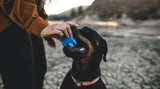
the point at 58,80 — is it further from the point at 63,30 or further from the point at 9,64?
the point at 63,30

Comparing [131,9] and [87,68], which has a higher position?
[87,68]

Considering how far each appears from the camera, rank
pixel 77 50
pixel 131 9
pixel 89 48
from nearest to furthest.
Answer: pixel 77 50
pixel 89 48
pixel 131 9

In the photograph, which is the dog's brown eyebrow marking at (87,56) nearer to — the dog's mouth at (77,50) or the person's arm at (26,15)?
the dog's mouth at (77,50)

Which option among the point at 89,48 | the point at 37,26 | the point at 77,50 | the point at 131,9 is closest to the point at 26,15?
the point at 37,26

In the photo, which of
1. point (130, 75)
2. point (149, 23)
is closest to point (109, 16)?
point (149, 23)

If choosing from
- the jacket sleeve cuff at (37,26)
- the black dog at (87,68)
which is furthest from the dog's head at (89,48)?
the jacket sleeve cuff at (37,26)

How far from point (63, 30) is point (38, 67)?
0.97m

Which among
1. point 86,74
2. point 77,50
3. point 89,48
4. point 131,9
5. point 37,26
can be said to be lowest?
point 131,9

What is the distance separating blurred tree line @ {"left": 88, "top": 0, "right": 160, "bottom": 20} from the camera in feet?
55.1

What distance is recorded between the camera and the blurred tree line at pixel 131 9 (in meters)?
16.8

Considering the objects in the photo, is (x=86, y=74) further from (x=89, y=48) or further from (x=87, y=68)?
(x=89, y=48)

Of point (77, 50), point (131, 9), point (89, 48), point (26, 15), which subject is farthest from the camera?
point (131, 9)

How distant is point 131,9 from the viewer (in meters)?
19.7

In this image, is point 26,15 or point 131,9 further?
point 131,9
